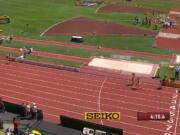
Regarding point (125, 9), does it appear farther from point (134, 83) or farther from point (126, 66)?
point (134, 83)

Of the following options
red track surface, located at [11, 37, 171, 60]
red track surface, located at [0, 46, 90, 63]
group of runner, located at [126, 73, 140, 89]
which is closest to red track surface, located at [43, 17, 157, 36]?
red track surface, located at [11, 37, 171, 60]

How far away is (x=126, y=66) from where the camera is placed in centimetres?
3700

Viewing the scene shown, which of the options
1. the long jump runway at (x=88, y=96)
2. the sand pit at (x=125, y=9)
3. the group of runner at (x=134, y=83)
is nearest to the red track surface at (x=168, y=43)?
the group of runner at (x=134, y=83)

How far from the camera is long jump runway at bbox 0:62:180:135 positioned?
2747cm

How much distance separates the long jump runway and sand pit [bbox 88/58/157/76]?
86.1 inches

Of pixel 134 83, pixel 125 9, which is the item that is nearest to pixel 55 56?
pixel 134 83

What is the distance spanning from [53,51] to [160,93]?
13.8m

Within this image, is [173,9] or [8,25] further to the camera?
[173,9]

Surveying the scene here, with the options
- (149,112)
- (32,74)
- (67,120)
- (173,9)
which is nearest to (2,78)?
(32,74)

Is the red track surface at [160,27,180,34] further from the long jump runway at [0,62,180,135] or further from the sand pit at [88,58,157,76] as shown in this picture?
the long jump runway at [0,62,180,135]

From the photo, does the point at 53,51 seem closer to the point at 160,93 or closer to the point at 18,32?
the point at 18,32

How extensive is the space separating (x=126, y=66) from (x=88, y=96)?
7.09 meters

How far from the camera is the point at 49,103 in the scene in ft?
98.9

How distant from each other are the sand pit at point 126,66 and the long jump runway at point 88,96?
7.17 feet
